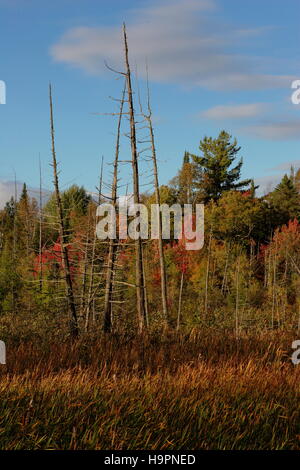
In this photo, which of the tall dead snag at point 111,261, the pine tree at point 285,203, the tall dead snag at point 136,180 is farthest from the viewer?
the pine tree at point 285,203

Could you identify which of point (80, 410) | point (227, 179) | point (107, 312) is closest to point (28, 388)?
point (80, 410)

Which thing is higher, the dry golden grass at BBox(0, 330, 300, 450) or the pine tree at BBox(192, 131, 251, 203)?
the pine tree at BBox(192, 131, 251, 203)

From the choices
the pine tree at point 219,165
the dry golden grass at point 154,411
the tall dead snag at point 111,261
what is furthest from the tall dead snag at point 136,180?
the pine tree at point 219,165

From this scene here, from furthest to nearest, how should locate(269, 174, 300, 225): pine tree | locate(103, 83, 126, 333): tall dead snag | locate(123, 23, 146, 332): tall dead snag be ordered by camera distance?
locate(269, 174, 300, 225): pine tree, locate(123, 23, 146, 332): tall dead snag, locate(103, 83, 126, 333): tall dead snag

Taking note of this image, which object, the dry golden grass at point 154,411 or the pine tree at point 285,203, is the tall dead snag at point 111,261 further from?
the pine tree at point 285,203

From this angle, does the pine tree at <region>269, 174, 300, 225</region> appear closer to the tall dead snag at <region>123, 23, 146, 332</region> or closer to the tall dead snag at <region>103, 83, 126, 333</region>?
the tall dead snag at <region>123, 23, 146, 332</region>

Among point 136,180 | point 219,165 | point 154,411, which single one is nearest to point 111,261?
point 136,180

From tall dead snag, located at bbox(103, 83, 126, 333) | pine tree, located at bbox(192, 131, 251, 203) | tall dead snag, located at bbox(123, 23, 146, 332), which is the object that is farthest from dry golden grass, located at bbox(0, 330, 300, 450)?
pine tree, located at bbox(192, 131, 251, 203)

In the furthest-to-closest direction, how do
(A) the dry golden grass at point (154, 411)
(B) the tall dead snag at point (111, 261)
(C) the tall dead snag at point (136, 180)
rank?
(C) the tall dead snag at point (136, 180), (B) the tall dead snag at point (111, 261), (A) the dry golden grass at point (154, 411)

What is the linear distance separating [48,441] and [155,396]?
156 centimetres

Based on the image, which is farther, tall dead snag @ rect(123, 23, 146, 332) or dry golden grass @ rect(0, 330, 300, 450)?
tall dead snag @ rect(123, 23, 146, 332)

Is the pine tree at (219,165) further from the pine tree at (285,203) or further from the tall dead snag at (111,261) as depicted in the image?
the tall dead snag at (111,261)

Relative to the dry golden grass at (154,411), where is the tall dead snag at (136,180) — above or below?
above

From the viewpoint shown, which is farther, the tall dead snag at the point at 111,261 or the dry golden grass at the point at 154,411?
the tall dead snag at the point at 111,261
